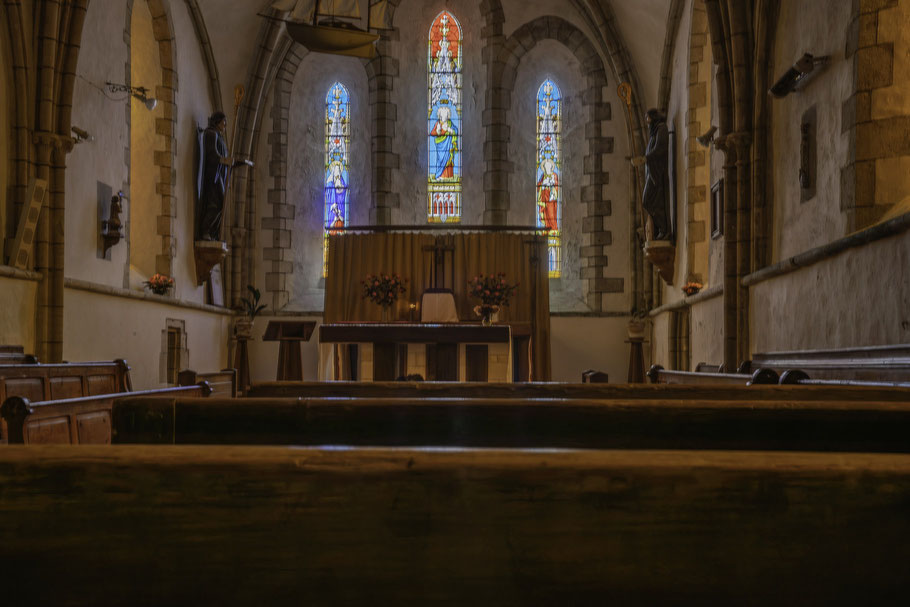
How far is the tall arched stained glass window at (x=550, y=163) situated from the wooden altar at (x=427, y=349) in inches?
207

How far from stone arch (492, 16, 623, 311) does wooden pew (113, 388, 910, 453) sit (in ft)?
37.6

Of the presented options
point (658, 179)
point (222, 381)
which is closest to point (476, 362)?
point (222, 381)

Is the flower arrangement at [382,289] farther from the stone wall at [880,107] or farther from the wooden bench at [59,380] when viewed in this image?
the stone wall at [880,107]

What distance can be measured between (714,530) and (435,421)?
3.36 ft

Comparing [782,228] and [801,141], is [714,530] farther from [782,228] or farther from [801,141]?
[782,228]

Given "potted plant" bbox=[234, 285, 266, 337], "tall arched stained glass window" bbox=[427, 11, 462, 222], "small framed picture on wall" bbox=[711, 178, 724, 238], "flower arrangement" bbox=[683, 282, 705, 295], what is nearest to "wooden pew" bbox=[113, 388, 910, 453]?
"small framed picture on wall" bbox=[711, 178, 724, 238]

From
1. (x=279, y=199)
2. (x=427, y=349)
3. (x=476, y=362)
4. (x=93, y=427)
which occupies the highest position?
(x=279, y=199)

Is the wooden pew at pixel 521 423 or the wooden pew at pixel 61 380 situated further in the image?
the wooden pew at pixel 61 380

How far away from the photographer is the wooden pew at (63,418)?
338cm

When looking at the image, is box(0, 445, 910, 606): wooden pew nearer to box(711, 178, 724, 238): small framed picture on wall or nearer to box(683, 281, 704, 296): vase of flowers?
box(711, 178, 724, 238): small framed picture on wall

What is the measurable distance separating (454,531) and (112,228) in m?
9.10

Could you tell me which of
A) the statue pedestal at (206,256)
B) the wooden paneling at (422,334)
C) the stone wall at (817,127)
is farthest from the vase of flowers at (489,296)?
the statue pedestal at (206,256)

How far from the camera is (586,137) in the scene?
Result: 13516 mm

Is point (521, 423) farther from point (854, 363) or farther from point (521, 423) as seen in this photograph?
point (854, 363)
